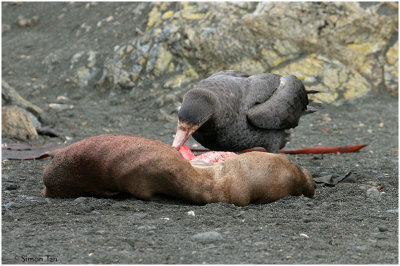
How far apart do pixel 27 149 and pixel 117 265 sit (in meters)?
4.11

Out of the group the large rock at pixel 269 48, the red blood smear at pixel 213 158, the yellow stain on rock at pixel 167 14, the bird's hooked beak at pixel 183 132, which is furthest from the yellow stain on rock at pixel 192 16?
the red blood smear at pixel 213 158

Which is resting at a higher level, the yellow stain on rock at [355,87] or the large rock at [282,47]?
the large rock at [282,47]

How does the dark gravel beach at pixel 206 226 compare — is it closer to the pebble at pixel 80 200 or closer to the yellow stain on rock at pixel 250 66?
the pebble at pixel 80 200

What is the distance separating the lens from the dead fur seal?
4.03 metres

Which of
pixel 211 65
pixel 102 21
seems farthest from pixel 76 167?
pixel 102 21

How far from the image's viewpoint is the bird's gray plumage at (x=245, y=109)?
5781mm

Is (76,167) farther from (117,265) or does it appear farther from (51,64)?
(51,64)

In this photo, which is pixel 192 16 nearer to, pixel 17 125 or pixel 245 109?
pixel 17 125

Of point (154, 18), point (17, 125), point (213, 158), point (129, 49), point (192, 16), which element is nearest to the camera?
point (213, 158)

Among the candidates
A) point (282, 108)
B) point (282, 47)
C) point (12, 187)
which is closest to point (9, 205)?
point (12, 187)

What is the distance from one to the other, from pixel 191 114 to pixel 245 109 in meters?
1.19

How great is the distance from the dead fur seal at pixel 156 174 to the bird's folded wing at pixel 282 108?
1.86m

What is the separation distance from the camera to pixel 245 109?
249 inches

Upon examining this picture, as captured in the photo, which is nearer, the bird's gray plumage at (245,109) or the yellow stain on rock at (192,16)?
the bird's gray plumage at (245,109)
